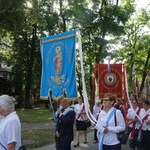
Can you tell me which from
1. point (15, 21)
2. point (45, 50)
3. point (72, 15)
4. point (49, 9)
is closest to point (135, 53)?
point (72, 15)

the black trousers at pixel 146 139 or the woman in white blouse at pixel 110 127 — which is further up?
the woman in white blouse at pixel 110 127

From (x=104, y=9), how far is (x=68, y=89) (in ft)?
82.3

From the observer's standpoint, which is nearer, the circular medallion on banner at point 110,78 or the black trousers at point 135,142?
the black trousers at point 135,142

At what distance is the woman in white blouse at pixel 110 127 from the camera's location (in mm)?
5961

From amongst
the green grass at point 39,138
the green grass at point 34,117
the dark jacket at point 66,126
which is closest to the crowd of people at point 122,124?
the dark jacket at point 66,126

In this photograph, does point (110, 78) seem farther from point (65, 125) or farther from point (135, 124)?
point (65, 125)

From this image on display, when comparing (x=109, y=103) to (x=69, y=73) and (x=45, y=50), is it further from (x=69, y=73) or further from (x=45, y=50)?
(x=45, y=50)

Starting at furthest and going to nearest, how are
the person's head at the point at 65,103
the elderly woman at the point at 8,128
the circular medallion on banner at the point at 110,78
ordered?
the circular medallion on banner at the point at 110,78
the person's head at the point at 65,103
the elderly woman at the point at 8,128

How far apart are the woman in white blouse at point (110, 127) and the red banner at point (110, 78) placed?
20.9 feet

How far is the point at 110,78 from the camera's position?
1259 cm

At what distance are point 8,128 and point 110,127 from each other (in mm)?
2334

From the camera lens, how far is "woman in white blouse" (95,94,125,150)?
235 inches

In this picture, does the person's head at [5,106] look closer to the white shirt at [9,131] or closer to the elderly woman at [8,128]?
the elderly woman at [8,128]

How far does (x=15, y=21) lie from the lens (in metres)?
17.8
